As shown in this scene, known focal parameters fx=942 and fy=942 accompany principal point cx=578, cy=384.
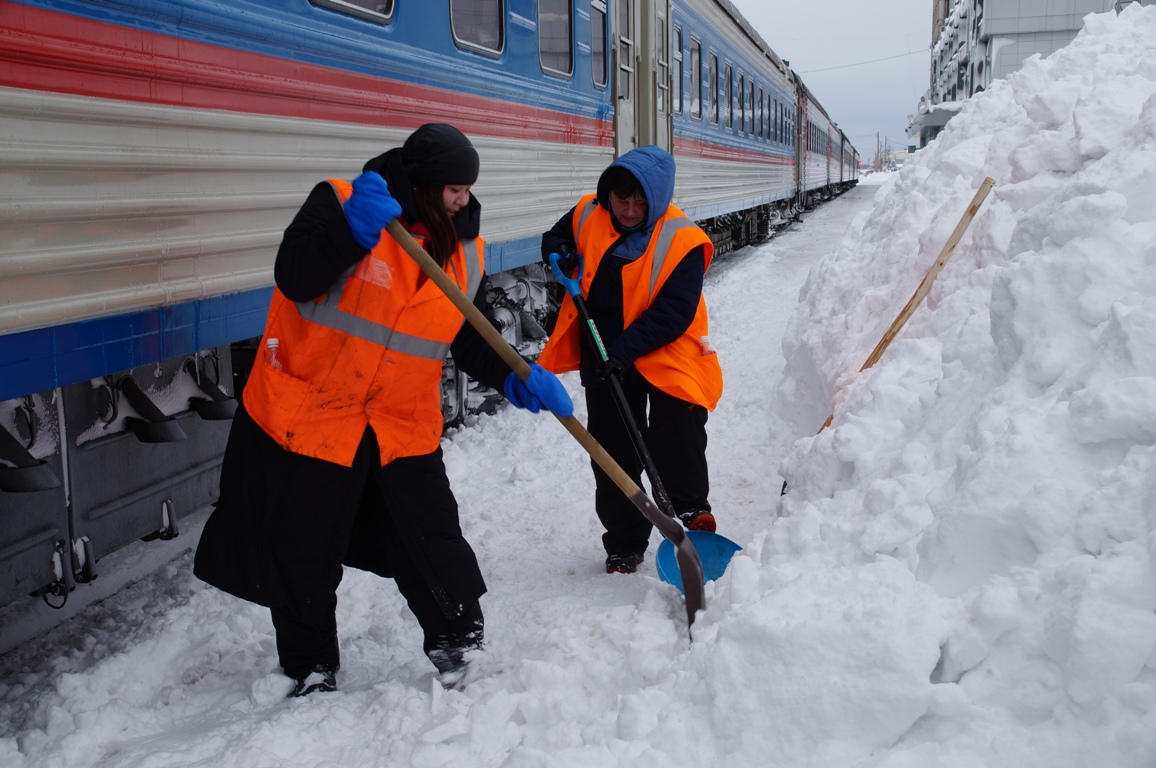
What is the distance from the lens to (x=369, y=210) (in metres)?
2.37

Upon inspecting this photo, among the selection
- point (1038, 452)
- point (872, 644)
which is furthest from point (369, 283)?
point (1038, 452)

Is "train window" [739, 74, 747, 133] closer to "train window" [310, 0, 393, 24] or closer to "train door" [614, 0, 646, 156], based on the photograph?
"train door" [614, 0, 646, 156]

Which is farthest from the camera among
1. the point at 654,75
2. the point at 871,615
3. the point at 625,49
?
the point at 654,75

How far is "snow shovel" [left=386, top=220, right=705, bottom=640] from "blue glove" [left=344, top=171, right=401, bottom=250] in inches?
3.3

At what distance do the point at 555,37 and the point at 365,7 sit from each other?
97.9 inches

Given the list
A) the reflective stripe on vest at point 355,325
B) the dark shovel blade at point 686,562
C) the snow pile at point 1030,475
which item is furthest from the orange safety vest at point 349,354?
the snow pile at point 1030,475

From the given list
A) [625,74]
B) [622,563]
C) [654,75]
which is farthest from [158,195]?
[654,75]

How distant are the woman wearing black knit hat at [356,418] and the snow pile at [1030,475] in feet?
3.25

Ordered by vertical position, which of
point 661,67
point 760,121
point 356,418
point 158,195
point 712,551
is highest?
point 760,121

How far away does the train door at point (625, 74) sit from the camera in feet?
25.2

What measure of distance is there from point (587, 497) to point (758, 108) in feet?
42.4

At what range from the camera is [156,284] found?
2873 millimetres

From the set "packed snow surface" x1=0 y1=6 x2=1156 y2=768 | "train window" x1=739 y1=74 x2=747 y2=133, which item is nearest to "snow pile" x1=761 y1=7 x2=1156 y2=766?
"packed snow surface" x1=0 y1=6 x2=1156 y2=768

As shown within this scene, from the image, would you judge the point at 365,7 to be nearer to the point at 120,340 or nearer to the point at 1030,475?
the point at 120,340
